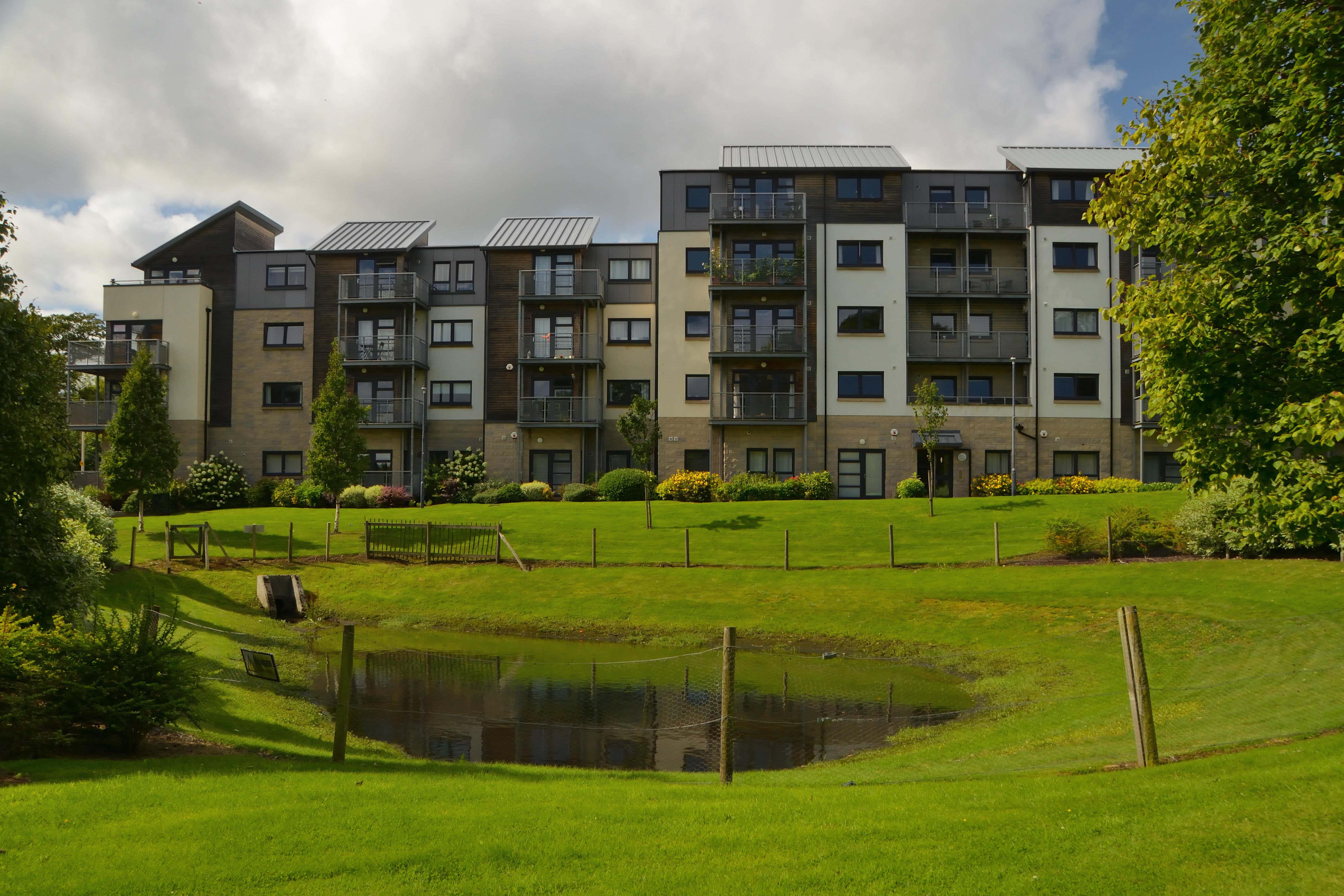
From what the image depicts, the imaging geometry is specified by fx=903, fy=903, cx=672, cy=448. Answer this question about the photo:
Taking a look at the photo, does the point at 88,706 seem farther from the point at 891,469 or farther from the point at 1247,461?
the point at 891,469

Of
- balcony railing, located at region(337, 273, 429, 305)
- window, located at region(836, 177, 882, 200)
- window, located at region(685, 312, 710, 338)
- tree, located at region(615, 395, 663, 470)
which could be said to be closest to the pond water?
tree, located at region(615, 395, 663, 470)

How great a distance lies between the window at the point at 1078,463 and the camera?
42062 millimetres

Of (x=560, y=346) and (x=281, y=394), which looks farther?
(x=281, y=394)

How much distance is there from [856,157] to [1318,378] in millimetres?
38477

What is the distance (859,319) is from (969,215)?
7.29 m

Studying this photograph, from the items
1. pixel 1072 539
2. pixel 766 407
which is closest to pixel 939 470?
pixel 766 407

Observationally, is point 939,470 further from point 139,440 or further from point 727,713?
point 727,713

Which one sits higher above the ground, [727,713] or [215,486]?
[215,486]

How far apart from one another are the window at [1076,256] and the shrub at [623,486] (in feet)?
72.6

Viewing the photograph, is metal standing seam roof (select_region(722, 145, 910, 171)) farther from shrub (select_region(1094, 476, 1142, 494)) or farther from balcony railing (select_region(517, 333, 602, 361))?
shrub (select_region(1094, 476, 1142, 494))

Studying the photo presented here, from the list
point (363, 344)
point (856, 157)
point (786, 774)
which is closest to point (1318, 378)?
point (786, 774)

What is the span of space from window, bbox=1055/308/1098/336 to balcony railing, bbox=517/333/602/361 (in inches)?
867

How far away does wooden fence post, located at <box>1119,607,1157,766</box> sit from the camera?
8711 mm

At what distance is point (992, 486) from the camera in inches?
1599
